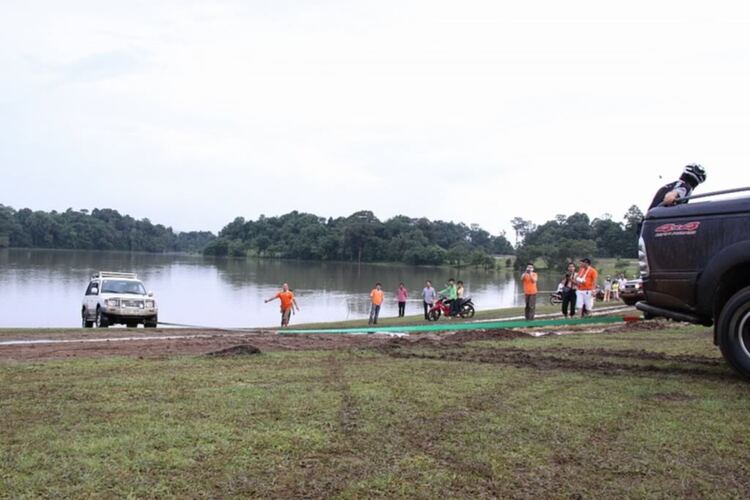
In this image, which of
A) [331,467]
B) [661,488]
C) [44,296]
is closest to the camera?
[661,488]

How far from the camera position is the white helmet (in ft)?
25.5

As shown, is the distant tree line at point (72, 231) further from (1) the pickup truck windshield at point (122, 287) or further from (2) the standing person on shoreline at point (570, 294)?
(2) the standing person on shoreline at point (570, 294)

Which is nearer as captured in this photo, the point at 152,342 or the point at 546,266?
the point at 152,342

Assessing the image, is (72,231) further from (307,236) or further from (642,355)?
(642,355)

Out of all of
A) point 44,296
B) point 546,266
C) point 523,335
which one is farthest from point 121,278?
point 546,266

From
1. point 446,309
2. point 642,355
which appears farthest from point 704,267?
point 446,309

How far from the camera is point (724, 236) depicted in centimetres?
643

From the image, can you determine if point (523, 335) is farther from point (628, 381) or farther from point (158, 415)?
point (158, 415)

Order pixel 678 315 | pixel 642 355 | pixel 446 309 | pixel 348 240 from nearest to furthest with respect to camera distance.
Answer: pixel 678 315, pixel 642 355, pixel 446 309, pixel 348 240

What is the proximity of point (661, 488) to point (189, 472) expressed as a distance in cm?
276

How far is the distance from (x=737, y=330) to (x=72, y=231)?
156689mm

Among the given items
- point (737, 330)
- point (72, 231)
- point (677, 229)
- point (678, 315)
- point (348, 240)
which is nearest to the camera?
point (737, 330)

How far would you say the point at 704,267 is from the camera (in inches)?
259

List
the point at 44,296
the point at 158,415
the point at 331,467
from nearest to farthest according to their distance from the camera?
the point at 331,467 → the point at 158,415 → the point at 44,296
